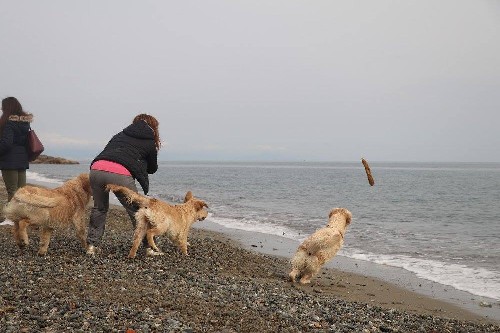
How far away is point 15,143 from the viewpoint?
30.1 feet

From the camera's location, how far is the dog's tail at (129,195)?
752 centimetres

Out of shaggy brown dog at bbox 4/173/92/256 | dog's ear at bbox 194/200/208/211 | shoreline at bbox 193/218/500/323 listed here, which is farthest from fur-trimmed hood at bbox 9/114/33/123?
shoreline at bbox 193/218/500/323

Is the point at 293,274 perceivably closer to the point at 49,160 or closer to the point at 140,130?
the point at 140,130

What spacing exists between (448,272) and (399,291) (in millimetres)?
2552

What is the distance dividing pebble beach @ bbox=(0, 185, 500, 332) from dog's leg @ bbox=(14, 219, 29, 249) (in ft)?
0.58

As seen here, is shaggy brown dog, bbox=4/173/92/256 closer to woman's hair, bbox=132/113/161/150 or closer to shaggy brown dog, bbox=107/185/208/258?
shaggy brown dog, bbox=107/185/208/258

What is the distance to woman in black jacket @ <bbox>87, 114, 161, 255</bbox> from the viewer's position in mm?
7711

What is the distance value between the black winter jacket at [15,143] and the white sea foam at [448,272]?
26.5ft

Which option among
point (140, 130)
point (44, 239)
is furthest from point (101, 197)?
point (140, 130)

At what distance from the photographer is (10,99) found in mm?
9008

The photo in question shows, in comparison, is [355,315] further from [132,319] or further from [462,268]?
[462,268]

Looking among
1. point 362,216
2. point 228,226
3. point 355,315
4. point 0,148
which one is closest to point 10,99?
point 0,148

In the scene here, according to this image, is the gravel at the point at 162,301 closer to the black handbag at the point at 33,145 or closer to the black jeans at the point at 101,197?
the black jeans at the point at 101,197

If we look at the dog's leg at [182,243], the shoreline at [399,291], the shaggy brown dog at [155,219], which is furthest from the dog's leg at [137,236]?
the shoreline at [399,291]
